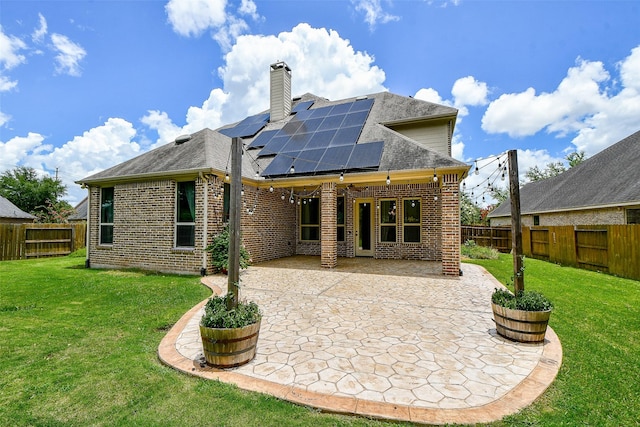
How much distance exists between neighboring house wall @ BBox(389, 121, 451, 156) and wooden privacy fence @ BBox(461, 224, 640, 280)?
5.46 m

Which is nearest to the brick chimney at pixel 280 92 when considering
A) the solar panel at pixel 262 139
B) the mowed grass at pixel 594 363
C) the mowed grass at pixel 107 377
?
the solar panel at pixel 262 139

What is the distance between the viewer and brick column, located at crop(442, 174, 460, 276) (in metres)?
7.61

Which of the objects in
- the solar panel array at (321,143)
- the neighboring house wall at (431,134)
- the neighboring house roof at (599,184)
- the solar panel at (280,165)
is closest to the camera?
the solar panel array at (321,143)

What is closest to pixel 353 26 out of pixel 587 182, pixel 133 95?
pixel 133 95

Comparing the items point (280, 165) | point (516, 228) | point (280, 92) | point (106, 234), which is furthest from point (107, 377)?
point (280, 92)

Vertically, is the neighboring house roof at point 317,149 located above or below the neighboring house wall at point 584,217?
above

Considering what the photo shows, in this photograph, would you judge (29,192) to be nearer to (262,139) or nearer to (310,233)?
(262,139)

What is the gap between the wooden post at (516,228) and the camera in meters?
3.91

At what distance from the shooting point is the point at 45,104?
11.4 meters

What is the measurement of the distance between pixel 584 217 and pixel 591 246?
A: 459 cm

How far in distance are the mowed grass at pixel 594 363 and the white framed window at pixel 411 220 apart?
473 cm

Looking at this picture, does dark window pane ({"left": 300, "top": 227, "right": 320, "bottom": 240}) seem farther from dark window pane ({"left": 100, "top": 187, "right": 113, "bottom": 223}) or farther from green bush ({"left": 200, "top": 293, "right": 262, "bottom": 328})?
green bush ({"left": 200, "top": 293, "right": 262, "bottom": 328})

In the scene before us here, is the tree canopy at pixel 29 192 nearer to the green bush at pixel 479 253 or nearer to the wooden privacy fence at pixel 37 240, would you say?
the wooden privacy fence at pixel 37 240

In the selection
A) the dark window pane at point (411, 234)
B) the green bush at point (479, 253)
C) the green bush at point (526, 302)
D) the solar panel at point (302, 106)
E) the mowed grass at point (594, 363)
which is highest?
the solar panel at point (302, 106)
